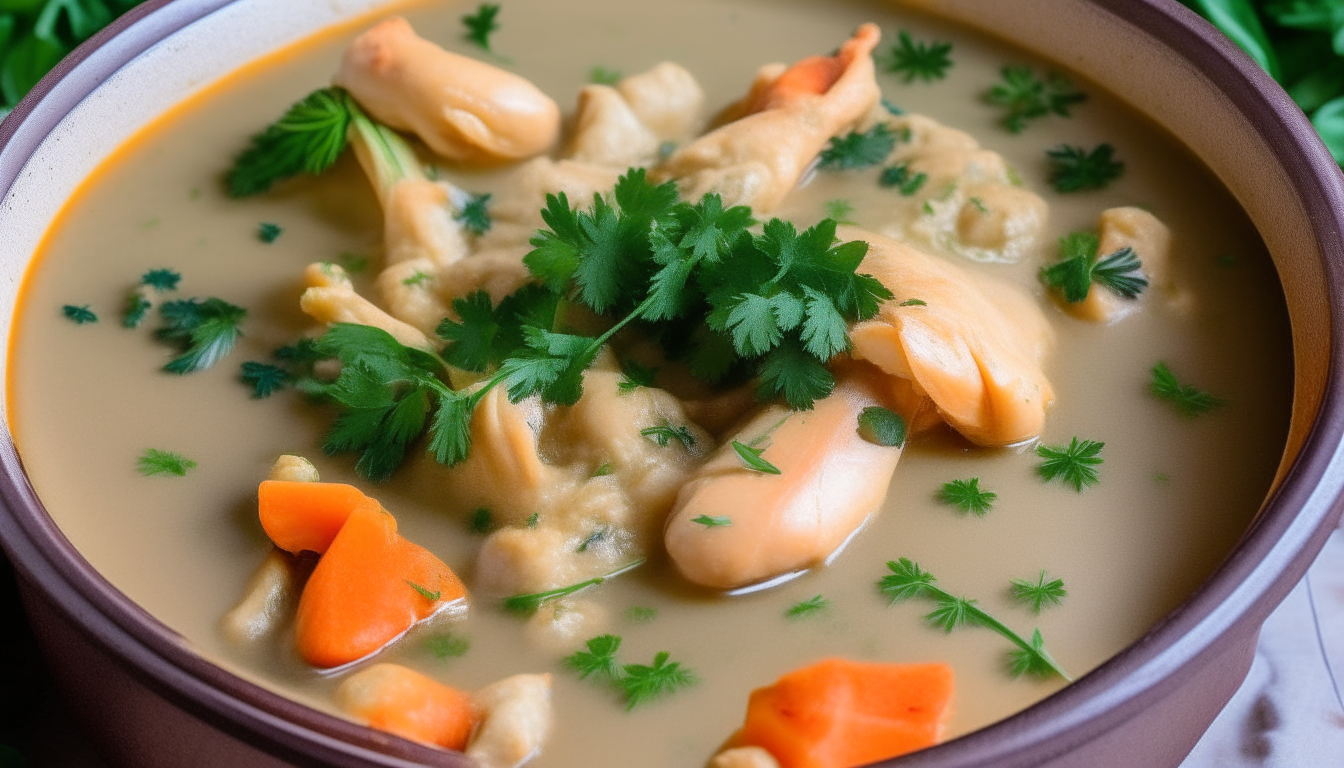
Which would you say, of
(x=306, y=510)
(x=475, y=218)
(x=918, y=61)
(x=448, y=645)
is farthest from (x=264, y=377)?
(x=918, y=61)

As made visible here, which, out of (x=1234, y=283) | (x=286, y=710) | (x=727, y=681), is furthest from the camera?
(x=1234, y=283)

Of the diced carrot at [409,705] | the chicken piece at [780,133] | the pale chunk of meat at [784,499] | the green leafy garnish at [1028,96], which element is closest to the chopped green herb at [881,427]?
the pale chunk of meat at [784,499]

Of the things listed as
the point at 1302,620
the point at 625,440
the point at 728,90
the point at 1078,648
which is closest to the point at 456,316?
the point at 625,440

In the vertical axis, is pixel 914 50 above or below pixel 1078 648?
above

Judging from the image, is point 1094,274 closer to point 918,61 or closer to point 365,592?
point 918,61

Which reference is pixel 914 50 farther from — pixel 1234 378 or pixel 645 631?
pixel 645 631

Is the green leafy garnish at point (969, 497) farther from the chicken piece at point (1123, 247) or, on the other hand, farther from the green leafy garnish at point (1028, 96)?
the green leafy garnish at point (1028, 96)

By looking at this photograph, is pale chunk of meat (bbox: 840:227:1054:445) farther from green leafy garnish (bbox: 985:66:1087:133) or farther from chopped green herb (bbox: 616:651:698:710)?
green leafy garnish (bbox: 985:66:1087:133)
